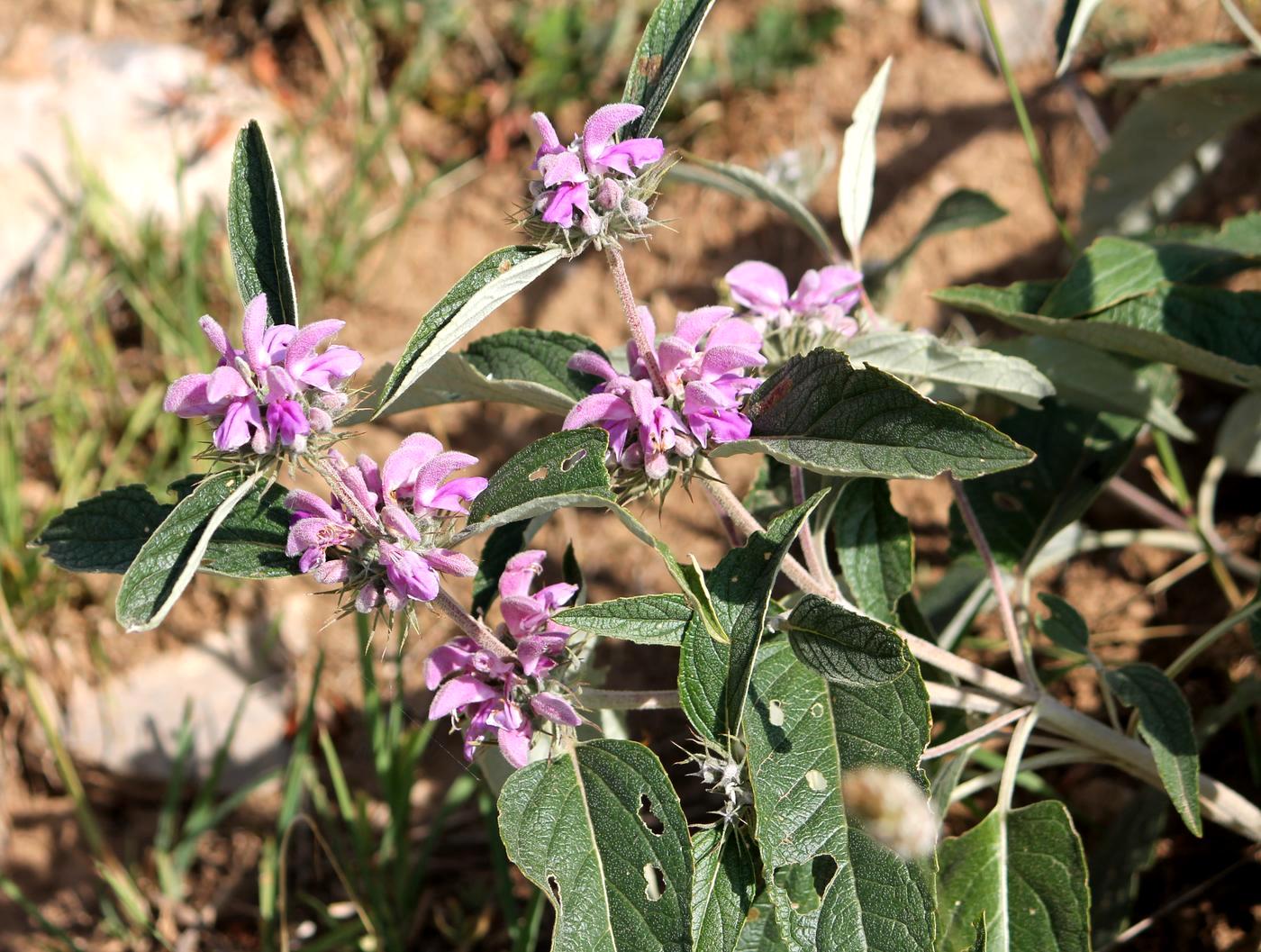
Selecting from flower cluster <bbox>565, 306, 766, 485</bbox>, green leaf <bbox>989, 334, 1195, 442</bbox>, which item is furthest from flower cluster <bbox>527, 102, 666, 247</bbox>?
green leaf <bbox>989, 334, 1195, 442</bbox>

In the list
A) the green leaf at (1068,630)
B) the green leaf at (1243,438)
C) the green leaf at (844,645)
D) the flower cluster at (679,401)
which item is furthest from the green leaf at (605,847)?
the green leaf at (1243,438)

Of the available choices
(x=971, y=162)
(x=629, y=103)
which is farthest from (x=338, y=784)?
(x=971, y=162)

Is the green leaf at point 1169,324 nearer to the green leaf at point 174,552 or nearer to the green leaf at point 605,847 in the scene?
the green leaf at point 605,847

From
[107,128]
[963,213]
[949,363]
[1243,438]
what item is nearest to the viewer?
[949,363]

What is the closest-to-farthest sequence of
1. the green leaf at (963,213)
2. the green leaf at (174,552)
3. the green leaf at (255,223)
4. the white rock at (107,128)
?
the green leaf at (174,552) < the green leaf at (255,223) < the green leaf at (963,213) < the white rock at (107,128)

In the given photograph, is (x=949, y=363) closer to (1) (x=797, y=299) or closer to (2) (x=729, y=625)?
(1) (x=797, y=299)

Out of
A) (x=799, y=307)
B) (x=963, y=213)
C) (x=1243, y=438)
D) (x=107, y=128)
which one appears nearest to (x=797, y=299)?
(x=799, y=307)

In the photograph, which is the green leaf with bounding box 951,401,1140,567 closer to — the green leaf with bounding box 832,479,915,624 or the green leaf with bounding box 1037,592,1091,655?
the green leaf with bounding box 1037,592,1091,655

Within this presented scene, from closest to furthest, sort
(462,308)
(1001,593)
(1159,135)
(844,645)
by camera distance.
Answer: 1. (462,308)
2. (844,645)
3. (1001,593)
4. (1159,135)
